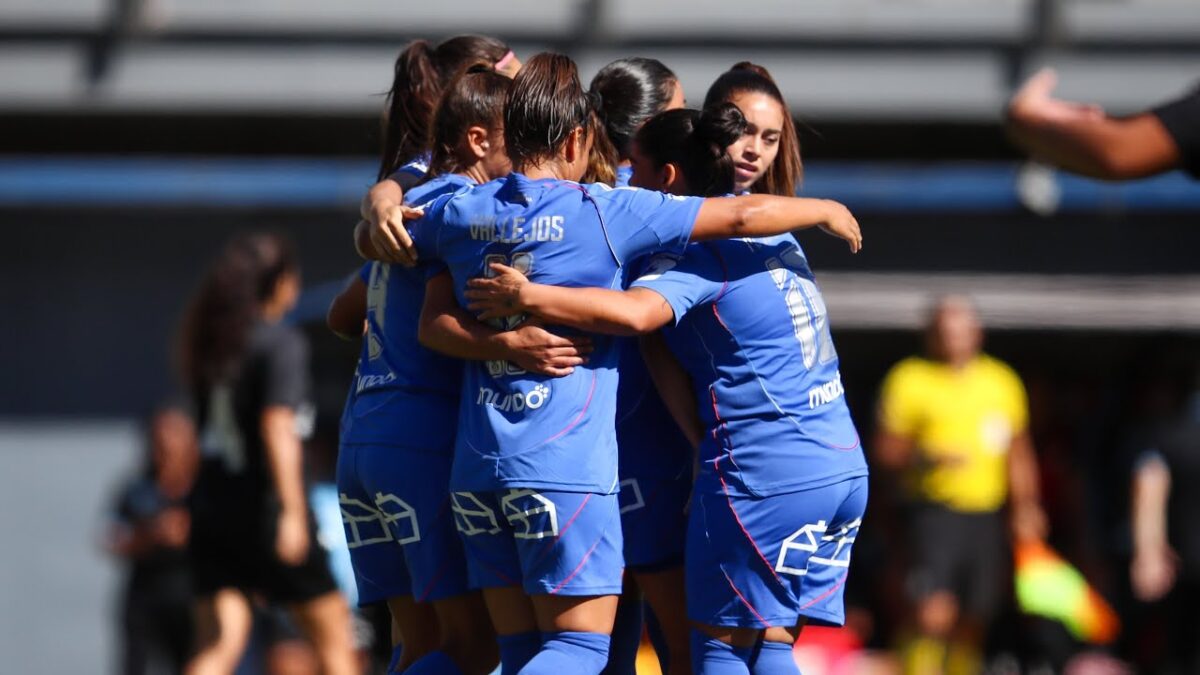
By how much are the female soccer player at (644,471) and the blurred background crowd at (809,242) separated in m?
4.35

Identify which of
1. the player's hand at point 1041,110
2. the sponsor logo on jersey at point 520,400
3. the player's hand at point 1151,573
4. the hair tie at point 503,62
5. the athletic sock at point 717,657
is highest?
the hair tie at point 503,62

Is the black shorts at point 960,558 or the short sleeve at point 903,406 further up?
the short sleeve at point 903,406

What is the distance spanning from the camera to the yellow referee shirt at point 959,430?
845 centimetres

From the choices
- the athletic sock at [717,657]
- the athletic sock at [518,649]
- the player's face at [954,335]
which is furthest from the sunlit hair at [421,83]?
the player's face at [954,335]

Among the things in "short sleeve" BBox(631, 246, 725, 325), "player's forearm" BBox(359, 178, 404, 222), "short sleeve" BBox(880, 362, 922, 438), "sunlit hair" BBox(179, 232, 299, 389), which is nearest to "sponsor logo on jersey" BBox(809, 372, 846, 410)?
"short sleeve" BBox(631, 246, 725, 325)

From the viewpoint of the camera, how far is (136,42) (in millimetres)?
10133

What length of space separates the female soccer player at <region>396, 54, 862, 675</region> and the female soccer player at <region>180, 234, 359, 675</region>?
2.59 meters

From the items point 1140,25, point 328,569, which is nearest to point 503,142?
point 328,569

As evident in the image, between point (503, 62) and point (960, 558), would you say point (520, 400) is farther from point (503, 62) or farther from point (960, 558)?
point (960, 558)

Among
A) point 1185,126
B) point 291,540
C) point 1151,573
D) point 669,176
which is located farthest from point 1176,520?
point 1185,126

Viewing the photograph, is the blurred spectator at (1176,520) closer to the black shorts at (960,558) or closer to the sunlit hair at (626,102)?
the black shorts at (960,558)

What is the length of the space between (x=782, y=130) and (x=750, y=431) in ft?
2.72

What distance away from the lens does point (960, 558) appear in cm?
835

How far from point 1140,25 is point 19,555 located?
7.87 metres
